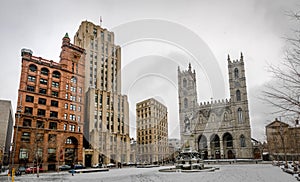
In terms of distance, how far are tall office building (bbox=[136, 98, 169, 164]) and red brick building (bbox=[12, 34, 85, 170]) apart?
2130 centimetres

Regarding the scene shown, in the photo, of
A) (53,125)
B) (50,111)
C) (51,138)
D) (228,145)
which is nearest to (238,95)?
(228,145)

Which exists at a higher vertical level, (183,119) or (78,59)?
(78,59)

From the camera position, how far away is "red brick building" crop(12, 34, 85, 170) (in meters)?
46.1

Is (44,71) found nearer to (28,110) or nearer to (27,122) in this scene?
(28,110)

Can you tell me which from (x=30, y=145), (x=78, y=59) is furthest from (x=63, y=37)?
(x=30, y=145)

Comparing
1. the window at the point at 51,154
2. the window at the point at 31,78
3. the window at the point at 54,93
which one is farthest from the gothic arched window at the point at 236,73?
the window at the point at 31,78

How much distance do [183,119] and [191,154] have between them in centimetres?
5547

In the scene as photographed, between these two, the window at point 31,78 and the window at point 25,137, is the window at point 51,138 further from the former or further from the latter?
the window at point 31,78

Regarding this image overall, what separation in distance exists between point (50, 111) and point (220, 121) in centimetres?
5557

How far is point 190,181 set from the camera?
17.9 metres

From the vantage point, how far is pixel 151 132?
8200 cm

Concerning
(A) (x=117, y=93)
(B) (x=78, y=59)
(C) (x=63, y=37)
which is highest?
(C) (x=63, y=37)

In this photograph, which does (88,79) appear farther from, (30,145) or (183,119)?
(183,119)

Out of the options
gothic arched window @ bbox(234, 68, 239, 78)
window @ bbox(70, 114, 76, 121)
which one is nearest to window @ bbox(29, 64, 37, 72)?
window @ bbox(70, 114, 76, 121)
